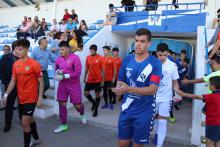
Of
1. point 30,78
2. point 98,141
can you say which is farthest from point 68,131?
point 30,78

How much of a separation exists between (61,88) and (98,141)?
1367 millimetres

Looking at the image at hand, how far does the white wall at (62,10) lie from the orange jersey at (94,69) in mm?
7713

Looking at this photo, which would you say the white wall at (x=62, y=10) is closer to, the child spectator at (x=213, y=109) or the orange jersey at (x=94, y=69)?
the orange jersey at (x=94, y=69)

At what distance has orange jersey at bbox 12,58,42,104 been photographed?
450 cm

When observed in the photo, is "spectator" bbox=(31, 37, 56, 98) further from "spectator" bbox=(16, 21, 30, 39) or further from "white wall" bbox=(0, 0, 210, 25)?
"white wall" bbox=(0, 0, 210, 25)

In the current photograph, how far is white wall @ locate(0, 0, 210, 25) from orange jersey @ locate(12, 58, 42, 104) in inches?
412

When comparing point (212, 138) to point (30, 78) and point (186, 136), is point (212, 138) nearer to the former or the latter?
point (186, 136)

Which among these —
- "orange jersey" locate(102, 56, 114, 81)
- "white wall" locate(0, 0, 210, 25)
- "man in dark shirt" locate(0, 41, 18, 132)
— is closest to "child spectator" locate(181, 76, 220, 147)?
"man in dark shirt" locate(0, 41, 18, 132)

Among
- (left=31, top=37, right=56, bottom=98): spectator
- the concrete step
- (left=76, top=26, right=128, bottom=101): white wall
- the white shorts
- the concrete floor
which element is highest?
(left=76, top=26, right=128, bottom=101): white wall

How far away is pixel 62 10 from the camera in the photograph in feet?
57.9

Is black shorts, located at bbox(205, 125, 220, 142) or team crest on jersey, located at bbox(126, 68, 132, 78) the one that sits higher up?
team crest on jersey, located at bbox(126, 68, 132, 78)

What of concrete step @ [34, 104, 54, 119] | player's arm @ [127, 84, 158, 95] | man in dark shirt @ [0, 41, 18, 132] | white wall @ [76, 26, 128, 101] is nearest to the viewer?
player's arm @ [127, 84, 158, 95]

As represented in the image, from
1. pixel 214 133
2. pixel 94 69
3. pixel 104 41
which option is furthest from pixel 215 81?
pixel 104 41

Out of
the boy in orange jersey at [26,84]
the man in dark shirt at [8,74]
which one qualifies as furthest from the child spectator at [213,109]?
the man in dark shirt at [8,74]
